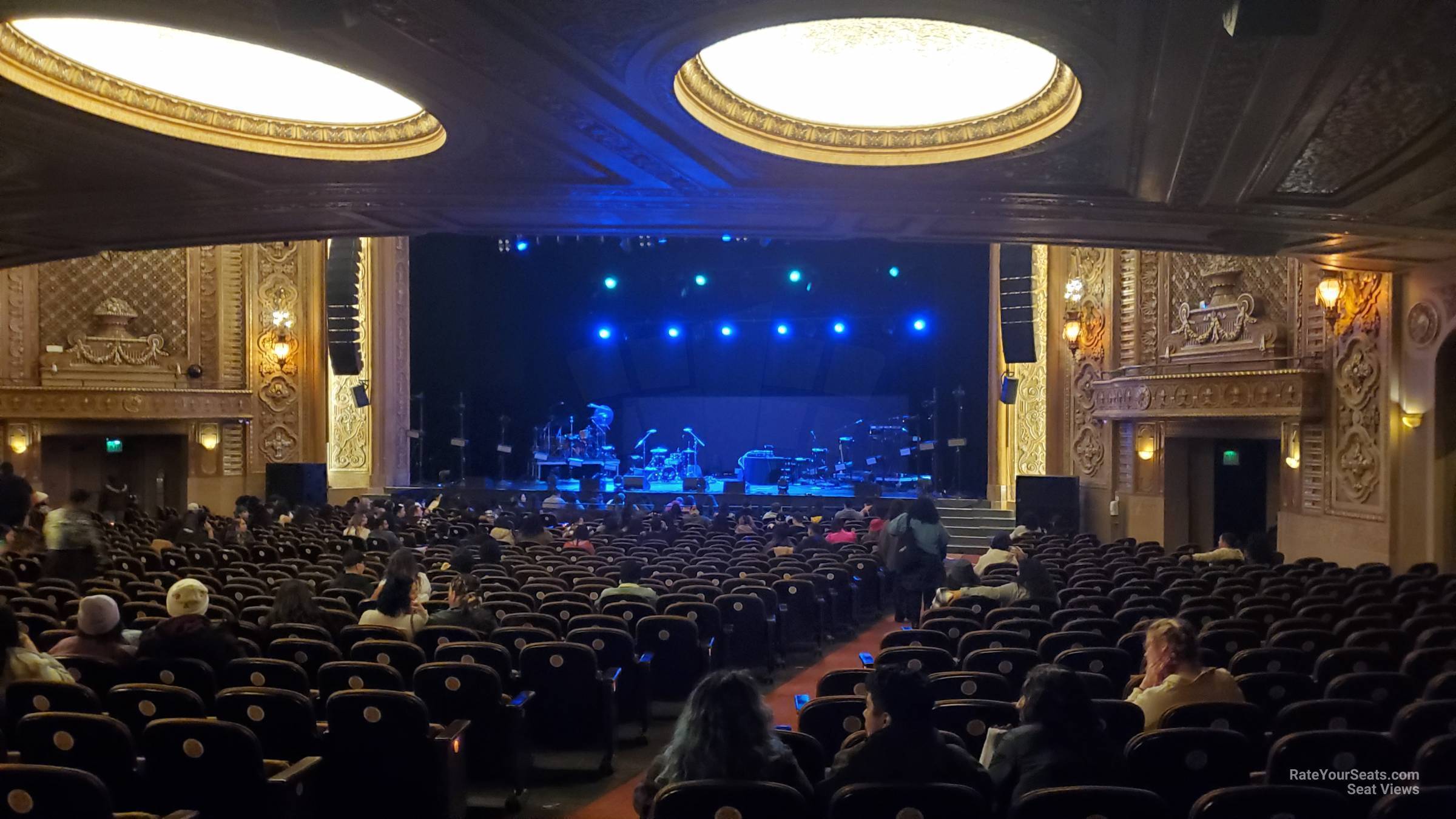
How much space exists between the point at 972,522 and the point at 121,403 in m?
15.7

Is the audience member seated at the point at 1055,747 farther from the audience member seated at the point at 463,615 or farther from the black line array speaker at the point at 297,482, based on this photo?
the black line array speaker at the point at 297,482

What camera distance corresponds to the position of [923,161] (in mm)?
8352

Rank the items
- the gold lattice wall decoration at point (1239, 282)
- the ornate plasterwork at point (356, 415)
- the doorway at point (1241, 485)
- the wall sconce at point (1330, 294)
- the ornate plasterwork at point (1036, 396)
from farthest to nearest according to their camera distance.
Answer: the ornate plasterwork at point (356, 415), the ornate plasterwork at point (1036, 396), the doorway at point (1241, 485), the gold lattice wall decoration at point (1239, 282), the wall sconce at point (1330, 294)

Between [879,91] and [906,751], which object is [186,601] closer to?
[906,751]

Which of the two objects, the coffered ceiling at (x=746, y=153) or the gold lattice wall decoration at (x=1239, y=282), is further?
the gold lattice wall decoration at (x=1239, y=282)

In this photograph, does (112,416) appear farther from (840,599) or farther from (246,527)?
(840,599)

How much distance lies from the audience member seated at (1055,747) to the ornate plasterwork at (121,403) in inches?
742

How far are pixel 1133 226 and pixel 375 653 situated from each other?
849 cm

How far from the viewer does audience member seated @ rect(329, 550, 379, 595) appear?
8227 millimetres

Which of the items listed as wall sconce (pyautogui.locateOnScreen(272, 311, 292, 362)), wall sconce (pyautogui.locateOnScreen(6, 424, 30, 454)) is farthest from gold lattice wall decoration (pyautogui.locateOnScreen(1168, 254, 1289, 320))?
wall sconce (pyautogui.locateOnScreen(6, 424, 30, 454))

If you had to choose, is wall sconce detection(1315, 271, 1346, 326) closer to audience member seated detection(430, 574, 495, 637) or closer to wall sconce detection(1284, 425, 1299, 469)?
wall sconce detection(1284, 425, 1299, 469)

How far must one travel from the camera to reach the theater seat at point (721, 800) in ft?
9.75

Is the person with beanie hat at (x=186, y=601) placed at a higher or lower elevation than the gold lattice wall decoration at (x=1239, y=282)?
lower

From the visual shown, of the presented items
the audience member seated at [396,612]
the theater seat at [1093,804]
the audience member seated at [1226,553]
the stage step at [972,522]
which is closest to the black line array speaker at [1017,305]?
the stage step at [972,522]
